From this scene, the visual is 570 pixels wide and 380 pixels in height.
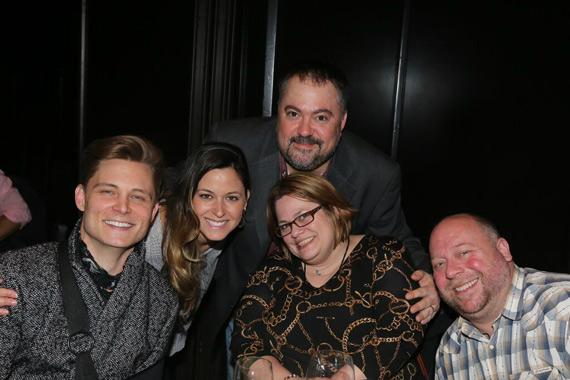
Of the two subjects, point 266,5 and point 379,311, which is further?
point 266,5

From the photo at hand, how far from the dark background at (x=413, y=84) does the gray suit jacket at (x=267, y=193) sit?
747 mm

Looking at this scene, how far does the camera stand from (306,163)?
2.51m

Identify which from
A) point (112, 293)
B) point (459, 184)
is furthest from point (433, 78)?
point (112, 293)

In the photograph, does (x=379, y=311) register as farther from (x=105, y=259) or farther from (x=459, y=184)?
(x=459, y=184)

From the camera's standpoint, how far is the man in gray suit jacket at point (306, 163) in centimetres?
252

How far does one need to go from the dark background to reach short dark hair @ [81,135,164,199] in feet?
4.75

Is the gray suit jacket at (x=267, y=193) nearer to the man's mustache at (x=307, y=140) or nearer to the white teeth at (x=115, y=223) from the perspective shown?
the man's mustache at (x=307, y=140)

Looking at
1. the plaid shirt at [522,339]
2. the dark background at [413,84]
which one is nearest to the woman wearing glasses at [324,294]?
the plaid shirt at [522,339]

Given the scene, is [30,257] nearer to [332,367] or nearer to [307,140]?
[332,367]

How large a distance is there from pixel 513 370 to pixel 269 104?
6.74 ft

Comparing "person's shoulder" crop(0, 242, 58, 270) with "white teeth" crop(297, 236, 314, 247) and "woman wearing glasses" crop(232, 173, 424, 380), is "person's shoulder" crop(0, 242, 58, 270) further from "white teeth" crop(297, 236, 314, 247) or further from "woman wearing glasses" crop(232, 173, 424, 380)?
"white teeth" crop(297, 236, 314, 247)

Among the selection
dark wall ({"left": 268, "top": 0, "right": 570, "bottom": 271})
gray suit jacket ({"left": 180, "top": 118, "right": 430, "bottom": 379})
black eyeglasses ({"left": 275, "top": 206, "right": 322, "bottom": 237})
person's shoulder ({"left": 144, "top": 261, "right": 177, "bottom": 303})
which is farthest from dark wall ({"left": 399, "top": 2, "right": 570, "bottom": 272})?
person's shoulder ({"left": 144, "top": 261, "right": 177, "bottom": 303})

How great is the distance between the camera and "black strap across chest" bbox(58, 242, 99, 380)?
1783 mm

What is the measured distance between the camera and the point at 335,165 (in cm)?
268
